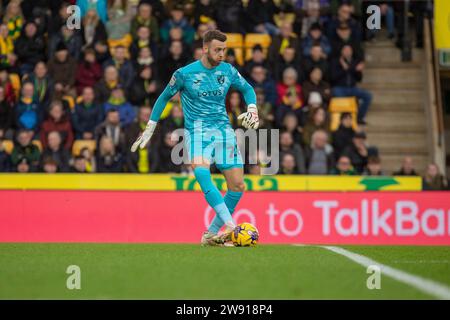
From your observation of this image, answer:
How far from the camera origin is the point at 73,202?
1505cm

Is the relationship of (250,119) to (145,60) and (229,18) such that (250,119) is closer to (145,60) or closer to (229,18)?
(145,60)

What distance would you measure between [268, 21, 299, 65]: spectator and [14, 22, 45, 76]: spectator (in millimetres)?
4270

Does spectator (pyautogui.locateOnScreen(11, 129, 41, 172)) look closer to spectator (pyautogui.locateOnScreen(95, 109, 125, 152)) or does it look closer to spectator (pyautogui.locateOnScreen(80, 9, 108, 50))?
spectator (pyautogui.locateOnScreen(95, 109, 125, 152))

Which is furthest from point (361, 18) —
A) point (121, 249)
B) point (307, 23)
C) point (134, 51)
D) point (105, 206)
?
point (121, 249)

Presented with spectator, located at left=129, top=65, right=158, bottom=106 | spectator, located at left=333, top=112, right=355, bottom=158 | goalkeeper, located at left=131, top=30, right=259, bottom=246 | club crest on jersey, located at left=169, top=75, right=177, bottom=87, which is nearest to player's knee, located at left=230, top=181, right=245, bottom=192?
goalkeeper, located at left=131, top=30, right=259, bottom=246

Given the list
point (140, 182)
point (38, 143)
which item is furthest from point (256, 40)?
point (38, 143)

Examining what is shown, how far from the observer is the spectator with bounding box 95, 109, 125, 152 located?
1731cm

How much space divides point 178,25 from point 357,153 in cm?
418

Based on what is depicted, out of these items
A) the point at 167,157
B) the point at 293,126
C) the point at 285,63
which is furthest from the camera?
the point at 285,63

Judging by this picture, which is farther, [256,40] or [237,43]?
[256,40]

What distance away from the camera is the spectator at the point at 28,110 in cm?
1783

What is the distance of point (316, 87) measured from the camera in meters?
18.6

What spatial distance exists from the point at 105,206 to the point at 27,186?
1.73m

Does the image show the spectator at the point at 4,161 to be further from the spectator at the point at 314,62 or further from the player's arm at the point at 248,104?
the player's arm at the point at 248,104
